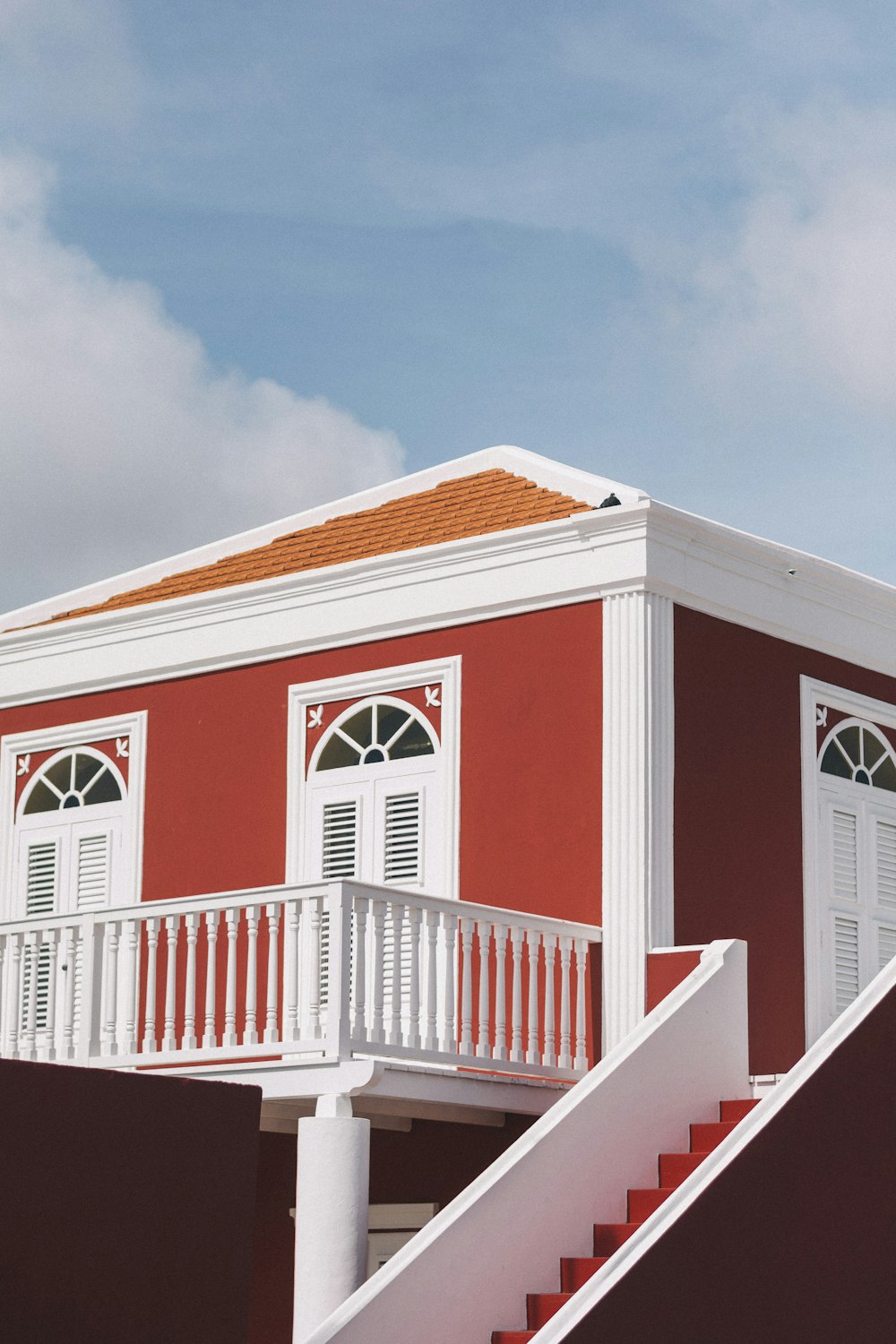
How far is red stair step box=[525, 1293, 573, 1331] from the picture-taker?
10141 millimetres

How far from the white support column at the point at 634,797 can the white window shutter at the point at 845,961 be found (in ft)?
5.51

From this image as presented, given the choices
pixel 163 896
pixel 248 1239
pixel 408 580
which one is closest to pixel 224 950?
pixel 163 896

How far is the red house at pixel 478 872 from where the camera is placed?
10.6 meters

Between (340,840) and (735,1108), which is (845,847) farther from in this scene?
(340,840)

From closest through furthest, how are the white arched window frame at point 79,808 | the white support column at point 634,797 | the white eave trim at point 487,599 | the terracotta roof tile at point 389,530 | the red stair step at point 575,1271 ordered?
the red stair step at point 575,1271
the white support column at point 634,797
the white eave trim at point 487,599
the terracotta roof tile at point 389,530
the white arched window frame at point 79,808

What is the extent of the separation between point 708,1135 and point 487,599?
363cm

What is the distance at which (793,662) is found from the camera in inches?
531

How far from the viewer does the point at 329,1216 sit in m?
10.6

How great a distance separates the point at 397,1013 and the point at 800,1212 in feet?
7.26

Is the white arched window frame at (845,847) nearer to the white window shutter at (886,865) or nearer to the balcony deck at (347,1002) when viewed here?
the white window shutter at (886,865)

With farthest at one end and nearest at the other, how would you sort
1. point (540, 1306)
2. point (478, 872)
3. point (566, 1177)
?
point (478, 872) < point (566, 1177) < point (540, 1306)

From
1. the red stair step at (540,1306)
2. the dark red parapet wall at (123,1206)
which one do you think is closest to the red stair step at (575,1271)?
the red stair step at (540,1306)

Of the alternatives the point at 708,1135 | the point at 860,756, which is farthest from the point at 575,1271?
the point at 860,756

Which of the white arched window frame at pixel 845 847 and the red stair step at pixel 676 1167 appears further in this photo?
the white arched window frame at pixel 845 847
